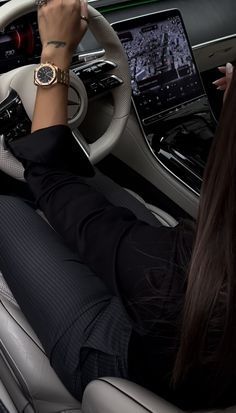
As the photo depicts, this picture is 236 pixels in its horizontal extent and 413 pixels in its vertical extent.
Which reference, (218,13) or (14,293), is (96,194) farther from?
(218,13)

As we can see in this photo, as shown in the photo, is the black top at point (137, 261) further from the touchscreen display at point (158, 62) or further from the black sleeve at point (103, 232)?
the touchscreen display at point (158, 62)

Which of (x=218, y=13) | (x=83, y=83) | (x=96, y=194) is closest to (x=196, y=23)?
(x=218, y=13)

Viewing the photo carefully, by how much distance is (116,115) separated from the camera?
3.93ft

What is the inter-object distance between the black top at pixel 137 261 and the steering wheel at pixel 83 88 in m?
0.27

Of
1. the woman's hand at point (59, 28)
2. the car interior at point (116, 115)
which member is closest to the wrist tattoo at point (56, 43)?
the woman's hand at point (59, 28)

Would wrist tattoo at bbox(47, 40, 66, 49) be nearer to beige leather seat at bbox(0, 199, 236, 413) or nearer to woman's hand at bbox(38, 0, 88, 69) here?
woman's hand at bbox(38, 0, 88, 69)

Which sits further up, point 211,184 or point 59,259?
point 211,184

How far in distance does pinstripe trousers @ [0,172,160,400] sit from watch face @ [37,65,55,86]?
23 cm

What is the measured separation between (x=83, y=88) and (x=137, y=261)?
56 centimetres

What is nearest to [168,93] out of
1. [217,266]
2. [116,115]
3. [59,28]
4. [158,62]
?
[158,62]

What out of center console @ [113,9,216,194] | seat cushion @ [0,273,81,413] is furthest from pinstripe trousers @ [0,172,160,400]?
center console @ [113,9,216,194]

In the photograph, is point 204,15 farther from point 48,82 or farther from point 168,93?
point 48,82

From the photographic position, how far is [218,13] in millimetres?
1946

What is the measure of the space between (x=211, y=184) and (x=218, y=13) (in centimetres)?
154
